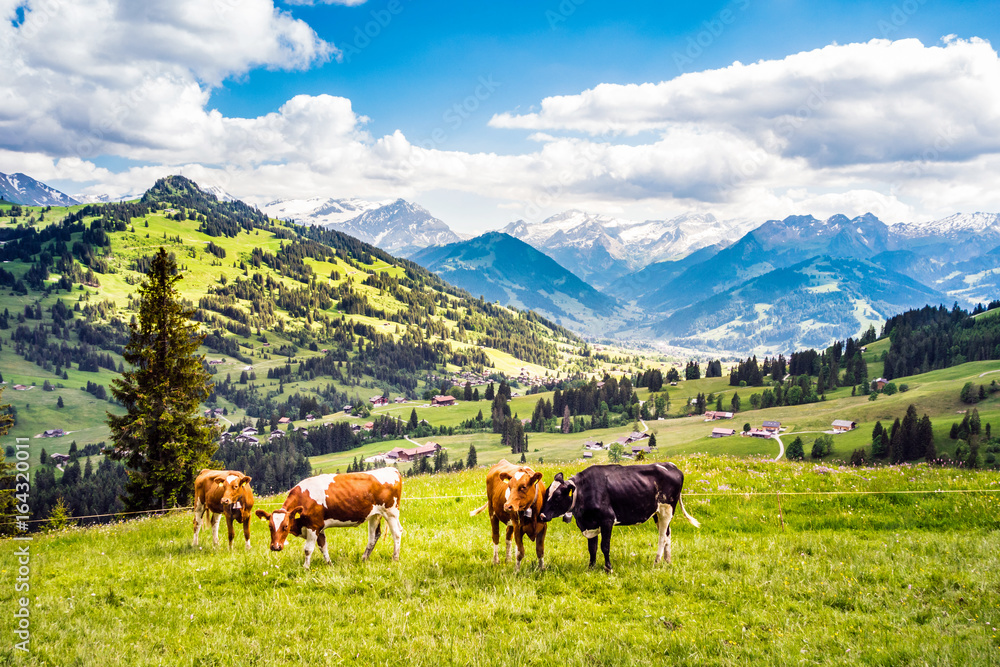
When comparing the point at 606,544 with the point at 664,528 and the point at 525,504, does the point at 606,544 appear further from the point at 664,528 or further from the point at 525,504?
the point at 525,504

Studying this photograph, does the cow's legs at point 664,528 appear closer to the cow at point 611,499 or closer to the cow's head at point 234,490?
the cow at point 611,499

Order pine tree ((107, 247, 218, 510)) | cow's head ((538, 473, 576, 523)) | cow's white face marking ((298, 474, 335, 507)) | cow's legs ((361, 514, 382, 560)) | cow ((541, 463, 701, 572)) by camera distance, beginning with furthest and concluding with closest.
→ 1. pine tree ((107, 247, 218, 510))
2. cow's legs ((361, 514, 382, 560))
3. cow's white face marking ((298, 474, 335, 507))
4. cow ((541, 463, 701, 572))
5. cow's head ((538, 473, 576, 523))

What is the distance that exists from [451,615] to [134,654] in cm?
587

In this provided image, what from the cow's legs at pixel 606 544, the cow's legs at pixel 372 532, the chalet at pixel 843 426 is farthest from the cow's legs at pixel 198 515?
the chalet at pixel 843 426

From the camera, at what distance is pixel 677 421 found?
18788 cm

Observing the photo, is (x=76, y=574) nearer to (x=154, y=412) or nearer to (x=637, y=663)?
(x=637, y=663)

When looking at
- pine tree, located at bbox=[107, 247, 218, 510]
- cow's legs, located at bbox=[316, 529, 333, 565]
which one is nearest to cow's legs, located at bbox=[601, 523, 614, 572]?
cow's legs, located at bbox=[316, 529, 333, 565]

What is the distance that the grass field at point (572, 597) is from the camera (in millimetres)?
8828

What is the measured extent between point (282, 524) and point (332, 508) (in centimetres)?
134

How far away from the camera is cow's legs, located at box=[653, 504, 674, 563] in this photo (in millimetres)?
13211


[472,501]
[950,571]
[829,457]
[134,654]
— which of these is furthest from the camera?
[829,457]

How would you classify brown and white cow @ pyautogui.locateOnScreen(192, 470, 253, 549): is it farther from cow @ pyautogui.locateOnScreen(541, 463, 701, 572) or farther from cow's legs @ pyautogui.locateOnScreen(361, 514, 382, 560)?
cow @ pyautogui.locateOnScreen(541, 463, 701, 572)

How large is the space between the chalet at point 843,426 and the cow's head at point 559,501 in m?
150

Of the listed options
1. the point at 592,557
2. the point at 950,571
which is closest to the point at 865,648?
the point at 950,571
